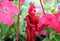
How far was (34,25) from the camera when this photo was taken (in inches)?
34.4

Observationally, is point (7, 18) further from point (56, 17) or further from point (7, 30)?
point (56, 17)

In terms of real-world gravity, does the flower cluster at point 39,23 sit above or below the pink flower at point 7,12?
below

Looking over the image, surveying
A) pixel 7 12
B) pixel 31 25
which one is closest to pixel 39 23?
pixel 31 25

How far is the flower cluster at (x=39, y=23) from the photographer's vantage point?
840 mm

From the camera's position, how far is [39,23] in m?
0.86

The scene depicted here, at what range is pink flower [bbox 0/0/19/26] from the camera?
0.85 m

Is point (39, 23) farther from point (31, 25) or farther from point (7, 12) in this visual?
point (7, 12)

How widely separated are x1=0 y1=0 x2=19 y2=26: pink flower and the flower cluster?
60 millimetres

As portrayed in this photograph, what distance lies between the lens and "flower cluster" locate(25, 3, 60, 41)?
0.84m

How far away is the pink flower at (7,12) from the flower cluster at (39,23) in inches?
2.4

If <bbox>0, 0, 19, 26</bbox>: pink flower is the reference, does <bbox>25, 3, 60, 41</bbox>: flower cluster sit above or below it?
below

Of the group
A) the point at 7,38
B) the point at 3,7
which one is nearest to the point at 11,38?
the point at 7,38

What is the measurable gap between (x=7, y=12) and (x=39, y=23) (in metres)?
0.14

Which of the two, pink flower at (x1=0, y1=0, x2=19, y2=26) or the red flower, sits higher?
pink flower at (x1=0, y1=0, x2=19, y2=26)
